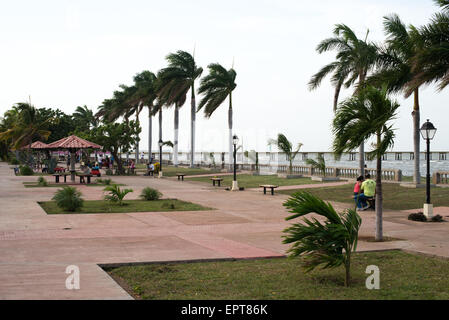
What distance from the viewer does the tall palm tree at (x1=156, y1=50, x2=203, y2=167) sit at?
52.4 m

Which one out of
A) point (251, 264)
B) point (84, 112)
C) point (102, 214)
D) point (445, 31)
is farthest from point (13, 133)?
point (84, 112)

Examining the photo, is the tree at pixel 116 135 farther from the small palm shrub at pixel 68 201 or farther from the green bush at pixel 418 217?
the green bush at pixel 418 217

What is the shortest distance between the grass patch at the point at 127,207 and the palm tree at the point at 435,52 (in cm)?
896

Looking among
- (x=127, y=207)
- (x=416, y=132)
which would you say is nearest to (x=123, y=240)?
(x=127, y=207)

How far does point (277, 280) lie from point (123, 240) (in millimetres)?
4826

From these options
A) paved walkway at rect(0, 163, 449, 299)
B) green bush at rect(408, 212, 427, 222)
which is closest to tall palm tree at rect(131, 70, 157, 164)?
paved walkway at rect(0, 163, 449, 299)

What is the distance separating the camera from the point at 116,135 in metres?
43.0

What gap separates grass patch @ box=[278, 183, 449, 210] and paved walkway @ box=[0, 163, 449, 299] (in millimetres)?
1751

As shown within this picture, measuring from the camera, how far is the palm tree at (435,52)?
656 inches

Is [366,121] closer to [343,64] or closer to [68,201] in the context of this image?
[68,201]

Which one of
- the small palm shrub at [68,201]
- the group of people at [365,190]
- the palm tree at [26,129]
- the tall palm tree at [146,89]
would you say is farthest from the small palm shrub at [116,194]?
the tall palm tree at [146,89]

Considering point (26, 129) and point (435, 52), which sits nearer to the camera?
point (435, 52)

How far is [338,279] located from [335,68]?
23.3 m

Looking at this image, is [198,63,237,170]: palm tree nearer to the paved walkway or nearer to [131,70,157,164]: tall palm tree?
[131,70,157,164]: tall palm tree
